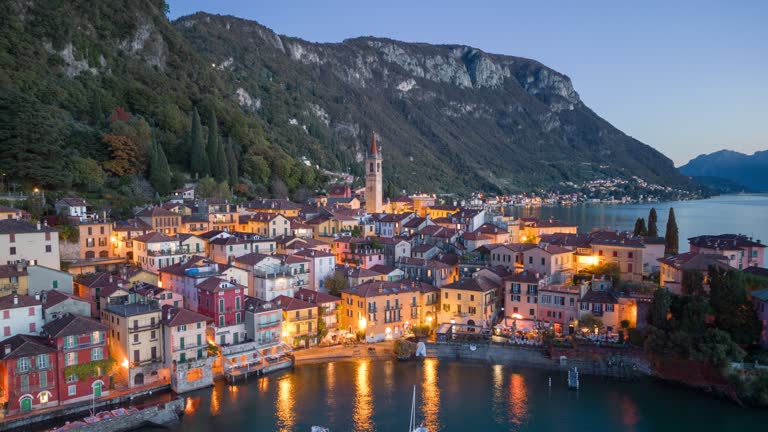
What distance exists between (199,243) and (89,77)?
41154 millimetres

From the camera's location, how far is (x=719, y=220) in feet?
506

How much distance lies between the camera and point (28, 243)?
139ft

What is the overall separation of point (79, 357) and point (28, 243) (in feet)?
45.0

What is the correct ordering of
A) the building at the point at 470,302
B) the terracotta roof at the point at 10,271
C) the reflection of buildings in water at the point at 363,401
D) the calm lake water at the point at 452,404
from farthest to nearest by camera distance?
the building at the point at 470,302 → the terracotta roof at the point at 10,271 → the calm lake water at the point at 452,404 → the reflection of buildings in water at the point at 363,401

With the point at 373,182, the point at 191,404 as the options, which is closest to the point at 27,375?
the point at 191,404

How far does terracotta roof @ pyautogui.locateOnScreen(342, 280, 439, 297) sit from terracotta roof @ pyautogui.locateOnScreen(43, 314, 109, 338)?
1763 centimetres

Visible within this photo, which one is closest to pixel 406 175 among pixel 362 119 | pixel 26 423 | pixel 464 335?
pixel 362 119

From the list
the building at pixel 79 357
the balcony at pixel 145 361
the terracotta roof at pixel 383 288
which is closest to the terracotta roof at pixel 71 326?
the building at pixel 79 357

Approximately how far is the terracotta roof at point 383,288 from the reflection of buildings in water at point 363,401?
18.3ft

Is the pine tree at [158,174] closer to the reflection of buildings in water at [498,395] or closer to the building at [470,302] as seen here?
the building at [470,302]

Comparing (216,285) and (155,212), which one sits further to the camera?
(155,212)

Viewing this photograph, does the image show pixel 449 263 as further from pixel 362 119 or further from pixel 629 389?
pixel 362 119

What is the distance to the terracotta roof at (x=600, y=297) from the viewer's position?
42566 mm

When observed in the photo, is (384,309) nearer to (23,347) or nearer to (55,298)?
(55,298)
